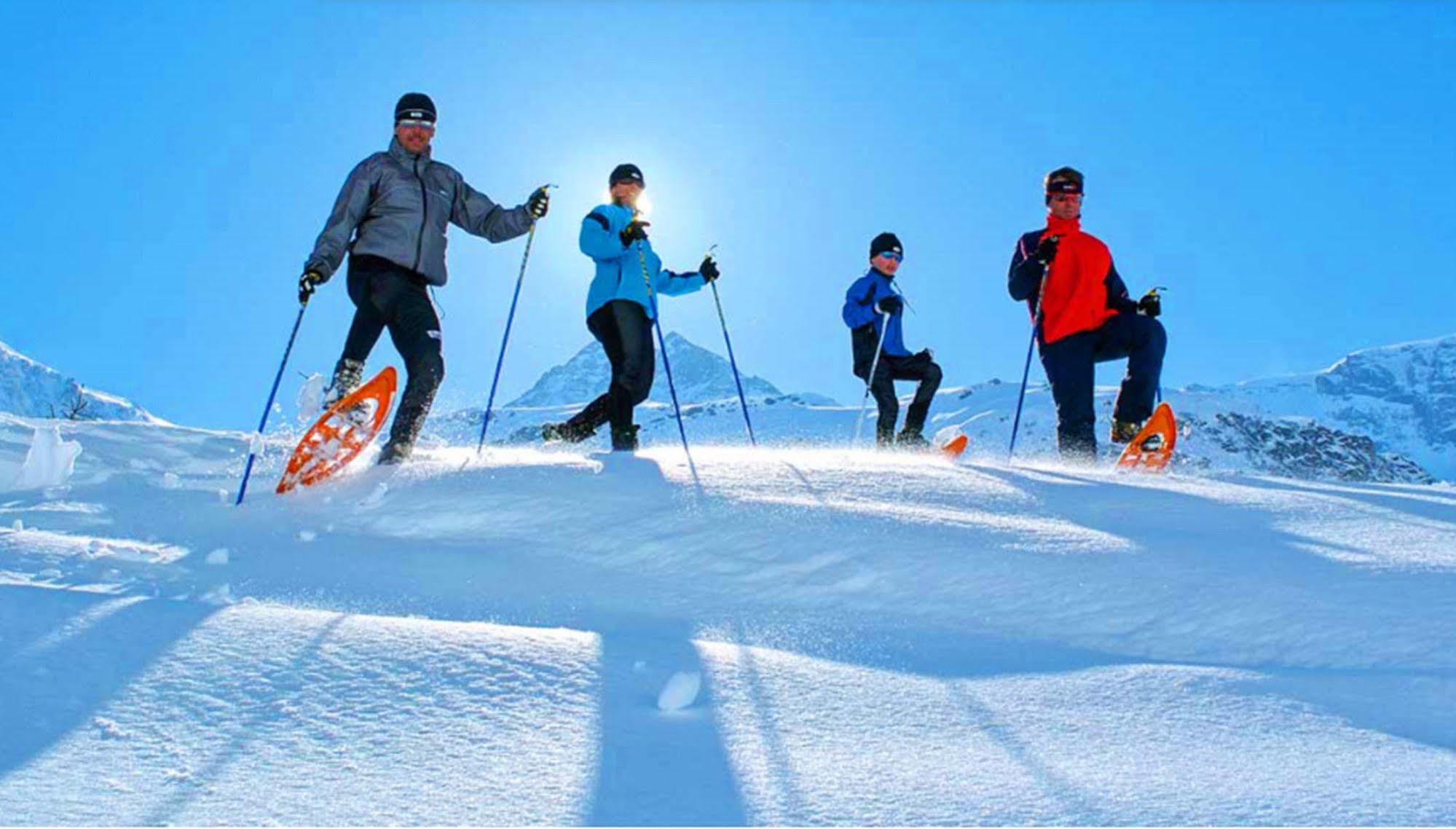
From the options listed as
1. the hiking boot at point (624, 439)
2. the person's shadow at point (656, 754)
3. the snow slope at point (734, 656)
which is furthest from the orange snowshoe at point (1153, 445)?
Answer: the person's shadow at point (656, 754)

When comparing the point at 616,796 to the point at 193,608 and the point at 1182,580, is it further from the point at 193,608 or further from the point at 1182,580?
the point at 1182,580

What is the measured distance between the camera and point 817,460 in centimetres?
519

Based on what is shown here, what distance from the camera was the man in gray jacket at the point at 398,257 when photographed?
17.0ft

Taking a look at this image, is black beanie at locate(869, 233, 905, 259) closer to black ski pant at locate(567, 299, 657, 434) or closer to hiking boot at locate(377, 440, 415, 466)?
black ski pant at locate(567, 299, 657, 434)

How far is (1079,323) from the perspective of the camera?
243 inches

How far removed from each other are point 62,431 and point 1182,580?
7.02 metres

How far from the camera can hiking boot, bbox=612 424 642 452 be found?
239 inches

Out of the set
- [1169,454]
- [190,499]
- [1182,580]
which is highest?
[1169,454]

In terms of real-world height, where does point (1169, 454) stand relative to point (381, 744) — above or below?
above

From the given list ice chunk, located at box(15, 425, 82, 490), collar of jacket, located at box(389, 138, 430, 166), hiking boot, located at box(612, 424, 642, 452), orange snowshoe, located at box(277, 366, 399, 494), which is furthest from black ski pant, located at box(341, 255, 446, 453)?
ice chunk, located at box(15, 425, 82, 490)

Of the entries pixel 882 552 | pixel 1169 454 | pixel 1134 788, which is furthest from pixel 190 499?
pixel 1169 454

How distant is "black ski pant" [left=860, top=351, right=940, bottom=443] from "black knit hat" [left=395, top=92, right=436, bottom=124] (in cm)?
380

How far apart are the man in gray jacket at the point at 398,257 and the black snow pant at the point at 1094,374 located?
361cm

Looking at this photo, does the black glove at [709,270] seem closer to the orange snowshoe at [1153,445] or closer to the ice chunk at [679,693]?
the orange snowshoe at [1153,445]
